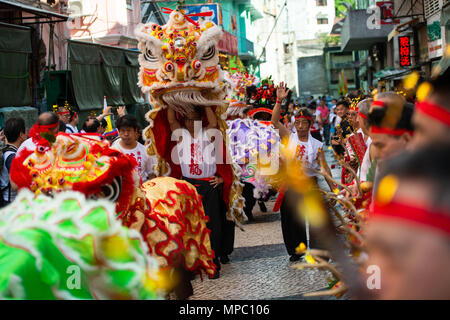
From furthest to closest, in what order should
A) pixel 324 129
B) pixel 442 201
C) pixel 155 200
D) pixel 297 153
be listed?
pixel 324 129 < pixel 297 153 < pixel 155 200 < pixel 442 201

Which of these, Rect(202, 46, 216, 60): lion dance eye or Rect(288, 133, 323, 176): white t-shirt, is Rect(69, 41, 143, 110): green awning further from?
Rect(202, 46, 216, 60): lion dance eye

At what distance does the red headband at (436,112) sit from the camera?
1.23 m

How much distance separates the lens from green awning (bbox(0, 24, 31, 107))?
11383 mm

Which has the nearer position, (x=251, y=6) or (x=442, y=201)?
(x=442, y=201)

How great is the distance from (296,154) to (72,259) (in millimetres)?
5047

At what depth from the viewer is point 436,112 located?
1245 millimetres

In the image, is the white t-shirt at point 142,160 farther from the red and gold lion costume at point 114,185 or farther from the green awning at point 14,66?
the green awning at point 14,66

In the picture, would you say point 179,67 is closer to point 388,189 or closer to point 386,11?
point 388,189

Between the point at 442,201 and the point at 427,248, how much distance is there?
3.7 inches

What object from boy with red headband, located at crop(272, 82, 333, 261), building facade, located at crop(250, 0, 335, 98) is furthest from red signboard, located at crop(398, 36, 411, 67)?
building facade, located at crop(250, 0, 335, 98)

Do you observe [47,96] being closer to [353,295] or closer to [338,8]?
[353,295]

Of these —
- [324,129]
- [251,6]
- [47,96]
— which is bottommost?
[324,129]
